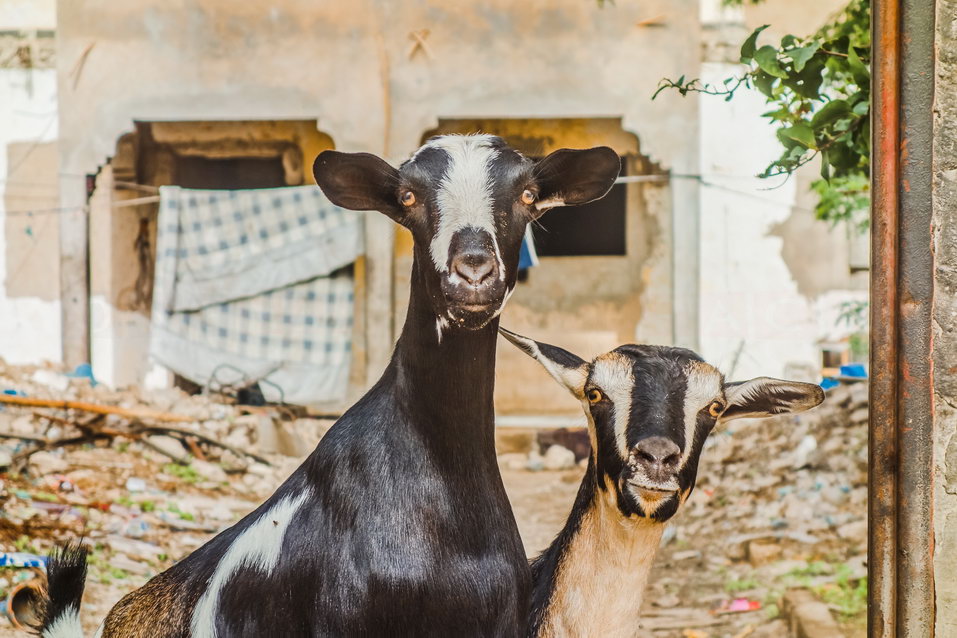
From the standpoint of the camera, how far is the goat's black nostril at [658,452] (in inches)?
102

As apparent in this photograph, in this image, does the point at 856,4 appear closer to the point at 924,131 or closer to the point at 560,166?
the point at 924,131

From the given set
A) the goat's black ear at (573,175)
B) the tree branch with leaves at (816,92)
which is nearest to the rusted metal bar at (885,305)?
the goat's black ear at (573,175)

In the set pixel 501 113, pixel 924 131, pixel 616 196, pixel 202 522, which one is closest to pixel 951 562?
pixel 924 131

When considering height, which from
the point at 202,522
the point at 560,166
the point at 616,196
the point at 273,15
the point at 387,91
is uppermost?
the point at 273,15

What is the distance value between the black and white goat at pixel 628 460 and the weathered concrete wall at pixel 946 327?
1.14ft

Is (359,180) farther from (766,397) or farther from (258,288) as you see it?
(258,288)

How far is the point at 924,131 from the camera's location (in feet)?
8.84

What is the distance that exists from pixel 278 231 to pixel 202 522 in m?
3.14

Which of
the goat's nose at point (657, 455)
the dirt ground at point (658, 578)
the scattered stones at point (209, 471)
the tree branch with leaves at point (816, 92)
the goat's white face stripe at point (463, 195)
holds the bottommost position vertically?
the dirt ground at point (658, 578)

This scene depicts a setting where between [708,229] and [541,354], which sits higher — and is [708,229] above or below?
above

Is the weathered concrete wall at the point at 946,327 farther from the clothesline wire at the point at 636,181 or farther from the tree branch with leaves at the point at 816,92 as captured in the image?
the clothesline wire at the point at 636,181

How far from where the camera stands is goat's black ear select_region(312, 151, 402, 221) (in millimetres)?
2621

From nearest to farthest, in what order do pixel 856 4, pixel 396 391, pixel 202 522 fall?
pixel 396 391, pixel 856 4, pixel 202 522

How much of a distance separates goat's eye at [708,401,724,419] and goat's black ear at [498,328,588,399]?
1.28 ft
